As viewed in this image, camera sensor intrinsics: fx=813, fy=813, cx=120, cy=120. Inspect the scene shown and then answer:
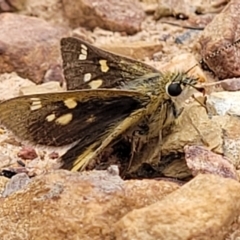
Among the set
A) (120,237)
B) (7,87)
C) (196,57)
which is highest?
(120,237)

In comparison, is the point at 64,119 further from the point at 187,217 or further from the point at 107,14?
the point at 107,14

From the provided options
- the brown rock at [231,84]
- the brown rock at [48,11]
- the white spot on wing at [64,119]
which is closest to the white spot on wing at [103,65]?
the white spot on wing at [64,119]

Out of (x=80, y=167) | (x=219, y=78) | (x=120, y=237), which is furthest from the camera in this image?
(x=219, y=78)

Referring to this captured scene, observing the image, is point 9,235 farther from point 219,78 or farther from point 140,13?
point 140,13

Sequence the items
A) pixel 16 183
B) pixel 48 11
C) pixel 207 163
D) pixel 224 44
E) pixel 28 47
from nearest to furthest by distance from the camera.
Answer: pixel 207 163 → pixel 16 183 → pixel 224 44 → pixel 28 47 → pixel 48 11

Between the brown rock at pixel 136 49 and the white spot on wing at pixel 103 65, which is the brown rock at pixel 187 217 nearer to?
the white spot on wing at pixel 103 65

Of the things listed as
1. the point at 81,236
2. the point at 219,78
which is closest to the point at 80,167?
the point at 81,236

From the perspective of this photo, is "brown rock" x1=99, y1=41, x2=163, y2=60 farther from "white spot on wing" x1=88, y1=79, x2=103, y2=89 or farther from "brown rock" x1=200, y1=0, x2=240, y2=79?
"white spot on wing" x1=88, y1=79, x2=103, y2=89

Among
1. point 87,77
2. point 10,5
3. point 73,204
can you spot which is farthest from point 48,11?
point 73,204
